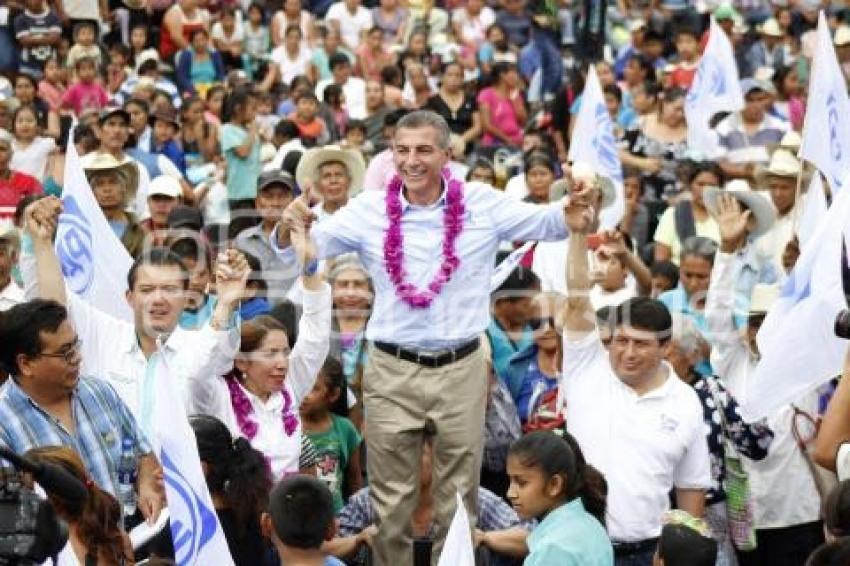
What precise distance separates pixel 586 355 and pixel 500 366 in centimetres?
130

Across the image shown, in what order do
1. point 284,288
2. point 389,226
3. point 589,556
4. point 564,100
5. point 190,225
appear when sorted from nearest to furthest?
1. point 589,556
2. point 389,226
3. point 284,288
4. point 190,225
5. point 564,100

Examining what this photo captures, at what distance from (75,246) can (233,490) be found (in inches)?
88.8

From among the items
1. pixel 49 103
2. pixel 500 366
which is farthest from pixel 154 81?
pixel 500 366

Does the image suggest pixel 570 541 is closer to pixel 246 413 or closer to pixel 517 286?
pixel 246 413

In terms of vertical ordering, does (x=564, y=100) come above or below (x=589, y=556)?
below

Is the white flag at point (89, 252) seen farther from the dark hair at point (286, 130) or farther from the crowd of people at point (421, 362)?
the dark hair at point (286, 130)

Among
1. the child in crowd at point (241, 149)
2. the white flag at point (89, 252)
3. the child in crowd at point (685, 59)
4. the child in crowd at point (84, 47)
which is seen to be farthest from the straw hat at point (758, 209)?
the child in crowd at point (84, 47)

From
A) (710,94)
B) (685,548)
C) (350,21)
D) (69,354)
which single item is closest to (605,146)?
(710,94)

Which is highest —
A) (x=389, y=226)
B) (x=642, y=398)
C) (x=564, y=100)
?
(x=389, y=226)

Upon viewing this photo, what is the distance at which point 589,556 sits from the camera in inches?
280

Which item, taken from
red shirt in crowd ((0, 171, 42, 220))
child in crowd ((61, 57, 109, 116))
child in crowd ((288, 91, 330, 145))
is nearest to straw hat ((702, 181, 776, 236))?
red shirt in crowd ((0, 171, 42, 220))

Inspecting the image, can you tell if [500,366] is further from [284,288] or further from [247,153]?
[247,153]

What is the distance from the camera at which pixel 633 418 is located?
878cm

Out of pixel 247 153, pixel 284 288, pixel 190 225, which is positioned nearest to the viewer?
pixel 284 288
